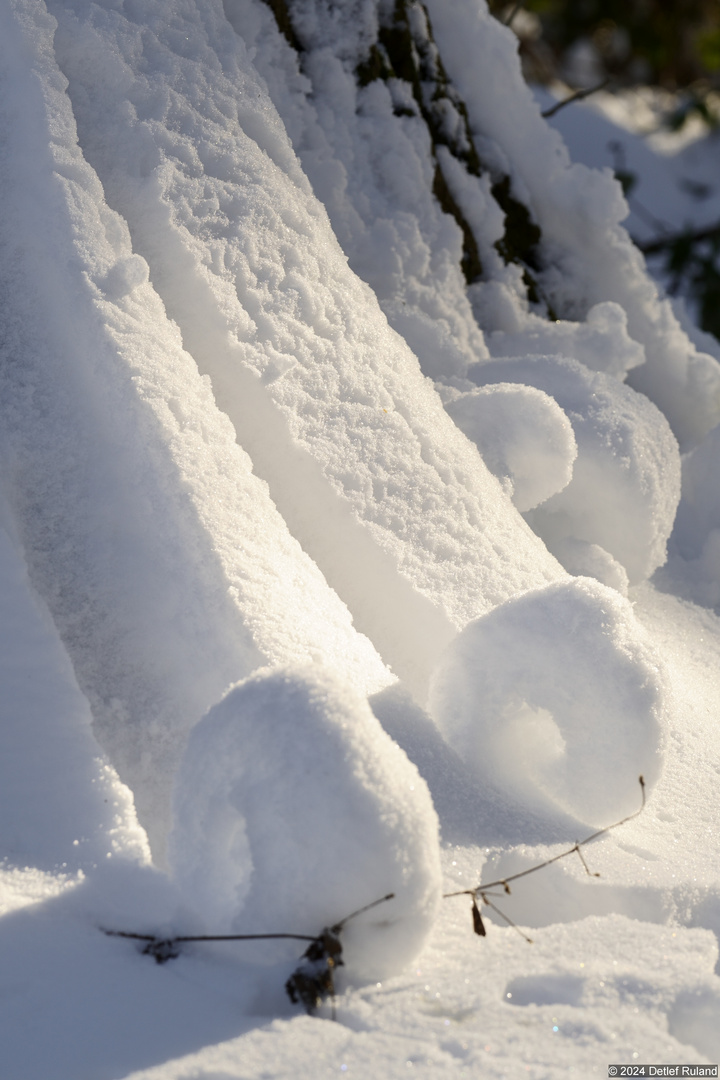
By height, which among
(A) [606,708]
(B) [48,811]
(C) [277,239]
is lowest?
(B) [48,811]

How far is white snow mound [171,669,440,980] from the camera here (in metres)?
1.11

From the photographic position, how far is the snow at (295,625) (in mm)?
1117

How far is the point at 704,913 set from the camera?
1442mm

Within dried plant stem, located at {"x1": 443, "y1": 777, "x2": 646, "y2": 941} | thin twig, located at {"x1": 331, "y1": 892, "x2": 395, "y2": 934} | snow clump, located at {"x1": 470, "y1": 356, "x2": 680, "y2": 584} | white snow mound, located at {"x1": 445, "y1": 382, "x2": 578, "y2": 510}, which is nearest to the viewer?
thin twig, located at {"x1": 331, "y1": 892, "x2": 395, "y2": 934}

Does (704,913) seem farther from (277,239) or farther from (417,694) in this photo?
(277,239)

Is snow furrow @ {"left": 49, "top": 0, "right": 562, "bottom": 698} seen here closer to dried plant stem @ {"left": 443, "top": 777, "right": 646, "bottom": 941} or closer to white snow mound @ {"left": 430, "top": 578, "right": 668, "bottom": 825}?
white snow mound @ {"left": 430, "top": 578, "right": 668, "bottom": 825}

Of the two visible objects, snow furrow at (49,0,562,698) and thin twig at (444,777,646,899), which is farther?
snow furrow at (49,0,562,698)

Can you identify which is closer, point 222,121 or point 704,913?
point 704,913

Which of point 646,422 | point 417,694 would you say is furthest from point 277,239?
point 646,422

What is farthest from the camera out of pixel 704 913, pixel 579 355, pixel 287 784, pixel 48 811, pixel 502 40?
pixel 502 40

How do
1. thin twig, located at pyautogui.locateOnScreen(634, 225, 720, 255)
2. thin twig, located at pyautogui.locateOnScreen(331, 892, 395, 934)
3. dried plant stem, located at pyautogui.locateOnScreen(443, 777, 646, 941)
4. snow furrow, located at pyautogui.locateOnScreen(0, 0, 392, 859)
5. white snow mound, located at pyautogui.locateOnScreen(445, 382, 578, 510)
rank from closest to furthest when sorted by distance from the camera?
thin twig, located at pyautogui.locateOnScreen(331, 892, 395, 934)
dried plant stem, located at pyautogui.locateOnScreen(443, 777, 646, 941)
snow furrow, located at pyautogui.locateOnScreen(0, 0, 392, 859)
white snow mound, located at pyautogui.locateOnScreen(445, 382, 578, 510)
thin twig, located at pyautogui.locateOnScreen(634, 225, 720, 255)

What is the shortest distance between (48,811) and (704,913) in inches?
40.2

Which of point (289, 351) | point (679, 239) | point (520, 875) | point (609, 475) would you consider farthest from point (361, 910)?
point (679, 239)

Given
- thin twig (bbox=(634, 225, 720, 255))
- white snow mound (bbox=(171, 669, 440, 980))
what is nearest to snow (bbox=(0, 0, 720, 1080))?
white snow mound (bbox=(171, 669, 440, 980))
